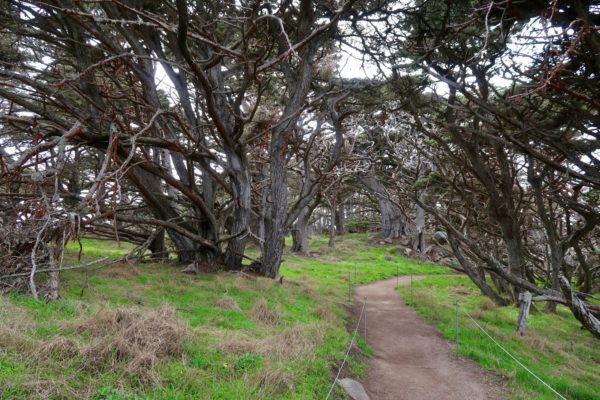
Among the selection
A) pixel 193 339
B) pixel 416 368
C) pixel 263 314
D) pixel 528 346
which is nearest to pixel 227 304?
pixel 263 314

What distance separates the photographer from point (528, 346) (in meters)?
8.99

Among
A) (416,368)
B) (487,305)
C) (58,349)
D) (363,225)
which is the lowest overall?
(416,368)

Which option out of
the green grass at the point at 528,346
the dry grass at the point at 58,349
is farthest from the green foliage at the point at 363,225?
the dry grass at the point at 58,349

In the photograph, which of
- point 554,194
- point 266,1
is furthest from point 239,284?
point 554,194

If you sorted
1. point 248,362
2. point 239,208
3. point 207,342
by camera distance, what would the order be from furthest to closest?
1. point 239,208
2. point 207,342
3. point 248,362

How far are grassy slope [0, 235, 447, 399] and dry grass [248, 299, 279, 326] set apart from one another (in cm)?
5

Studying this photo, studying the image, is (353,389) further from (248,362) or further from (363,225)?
(363,225)

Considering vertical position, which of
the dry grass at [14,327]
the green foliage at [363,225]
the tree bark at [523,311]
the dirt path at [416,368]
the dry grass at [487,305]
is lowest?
the dirt path at [416,368]

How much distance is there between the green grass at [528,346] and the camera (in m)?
6.88

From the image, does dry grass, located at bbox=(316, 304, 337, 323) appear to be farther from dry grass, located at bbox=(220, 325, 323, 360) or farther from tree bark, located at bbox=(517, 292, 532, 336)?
Answer: tree bark, located at bbox=(517, 292, 532, 336)

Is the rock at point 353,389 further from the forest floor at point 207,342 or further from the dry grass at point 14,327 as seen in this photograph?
the dry grass at point 14,327

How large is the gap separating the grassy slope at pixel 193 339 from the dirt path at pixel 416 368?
0.67 metres

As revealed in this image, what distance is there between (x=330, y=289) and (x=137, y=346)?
909cm

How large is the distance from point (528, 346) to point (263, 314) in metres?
6.14
